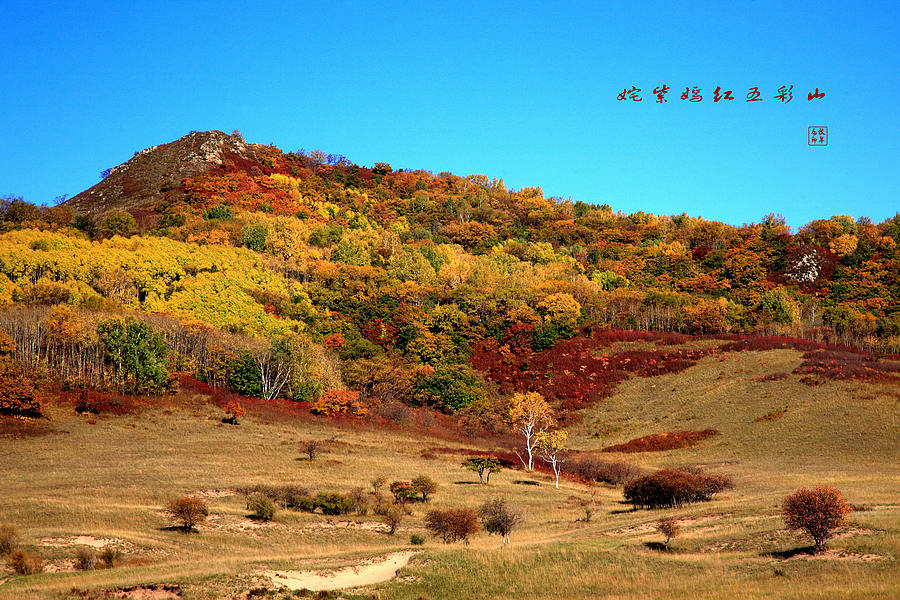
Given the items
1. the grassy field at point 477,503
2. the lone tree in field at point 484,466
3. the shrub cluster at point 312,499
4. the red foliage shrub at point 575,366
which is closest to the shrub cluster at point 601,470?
the grassy field at point 477,503

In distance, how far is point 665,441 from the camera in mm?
76938

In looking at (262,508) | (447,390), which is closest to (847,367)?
(447,390)

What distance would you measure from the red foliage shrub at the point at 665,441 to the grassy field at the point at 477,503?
1.57m

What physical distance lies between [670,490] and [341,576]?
77.5 feet

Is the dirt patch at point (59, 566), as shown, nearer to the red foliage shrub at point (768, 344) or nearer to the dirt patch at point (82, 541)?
the dirt patch at point (82, 541)

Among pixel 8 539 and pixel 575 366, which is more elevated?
pixel 575 366

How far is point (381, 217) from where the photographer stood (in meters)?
199

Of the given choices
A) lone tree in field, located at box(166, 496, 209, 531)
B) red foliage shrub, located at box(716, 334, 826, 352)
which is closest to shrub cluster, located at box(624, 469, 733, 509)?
lone tree in field, located at box(166, 496, 209, 531)

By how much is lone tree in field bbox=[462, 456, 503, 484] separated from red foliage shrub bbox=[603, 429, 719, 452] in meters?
20.4

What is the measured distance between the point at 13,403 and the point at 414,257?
9061cm

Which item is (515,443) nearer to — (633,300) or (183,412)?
(183,412)

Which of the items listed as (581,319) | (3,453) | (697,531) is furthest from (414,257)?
(697,531)

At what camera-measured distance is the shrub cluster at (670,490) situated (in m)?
45.2

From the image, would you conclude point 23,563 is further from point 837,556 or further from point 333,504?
point 837,556
